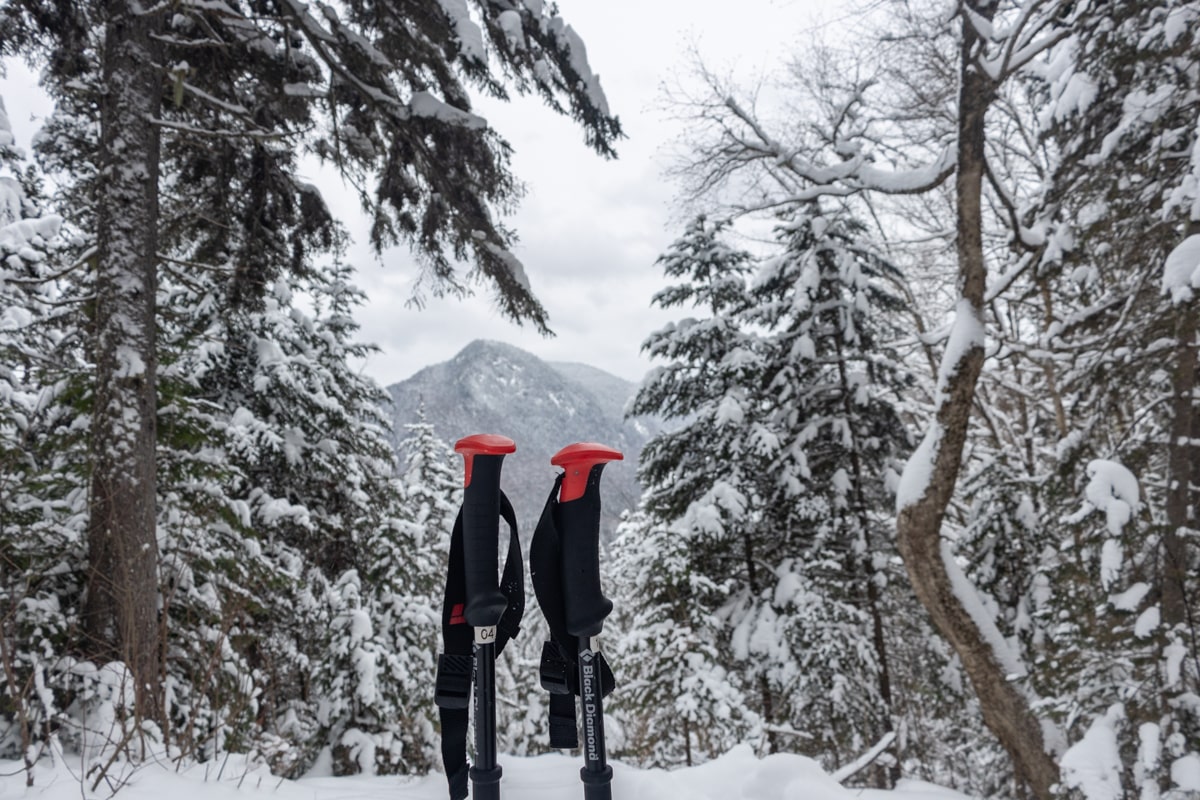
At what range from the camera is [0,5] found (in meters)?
4.82

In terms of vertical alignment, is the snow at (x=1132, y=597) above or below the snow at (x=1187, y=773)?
above

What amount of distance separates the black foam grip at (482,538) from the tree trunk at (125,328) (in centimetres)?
314

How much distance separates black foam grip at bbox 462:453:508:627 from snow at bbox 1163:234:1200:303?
474 centimetres

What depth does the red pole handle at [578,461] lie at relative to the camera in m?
1.88

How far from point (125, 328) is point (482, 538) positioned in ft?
13.2

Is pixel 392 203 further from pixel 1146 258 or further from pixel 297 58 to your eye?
pixel 1146 258

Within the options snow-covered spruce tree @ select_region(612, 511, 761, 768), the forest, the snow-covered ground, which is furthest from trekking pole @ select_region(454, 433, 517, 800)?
snow-covered spruce tree @ select_region(612, 511, 761, 768)

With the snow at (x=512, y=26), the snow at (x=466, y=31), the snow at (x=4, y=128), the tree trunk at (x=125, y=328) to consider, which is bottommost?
the tree trunk at (x=125, y=328)

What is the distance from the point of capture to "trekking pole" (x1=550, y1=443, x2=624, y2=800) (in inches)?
73.8

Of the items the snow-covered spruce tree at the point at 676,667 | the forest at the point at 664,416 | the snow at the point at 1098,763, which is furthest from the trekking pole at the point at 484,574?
the snow-covered spruce tree at the point at 676,667

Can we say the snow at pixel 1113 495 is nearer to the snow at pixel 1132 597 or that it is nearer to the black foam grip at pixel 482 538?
the snow at pixel 1132 597

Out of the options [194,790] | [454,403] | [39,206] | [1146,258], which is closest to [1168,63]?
[1146,258]

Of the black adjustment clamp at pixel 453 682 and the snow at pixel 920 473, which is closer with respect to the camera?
the black adjustment clamp at pixel 453 682

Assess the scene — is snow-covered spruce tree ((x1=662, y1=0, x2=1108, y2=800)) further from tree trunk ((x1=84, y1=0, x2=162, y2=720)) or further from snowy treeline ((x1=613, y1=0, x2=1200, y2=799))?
tree trunk ((x1=84, y1=0, x2=162, y2=720))
